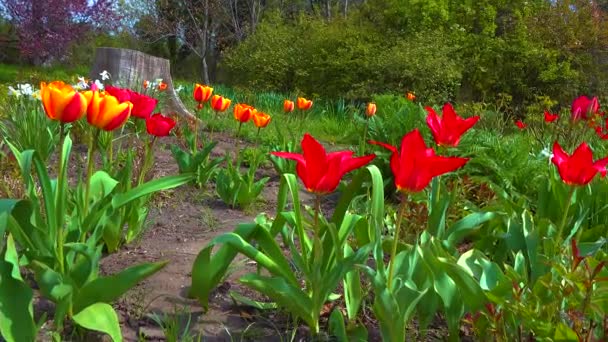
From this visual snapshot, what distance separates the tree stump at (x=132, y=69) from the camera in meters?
6.43

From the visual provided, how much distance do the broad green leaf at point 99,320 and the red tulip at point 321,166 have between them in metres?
0.63

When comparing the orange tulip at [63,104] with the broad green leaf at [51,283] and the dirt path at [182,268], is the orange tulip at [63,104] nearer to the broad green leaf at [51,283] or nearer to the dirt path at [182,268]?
the broad green leaf at [51,283]

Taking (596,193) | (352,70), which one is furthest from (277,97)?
(596,193)

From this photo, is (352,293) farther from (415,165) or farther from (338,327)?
(415,165)

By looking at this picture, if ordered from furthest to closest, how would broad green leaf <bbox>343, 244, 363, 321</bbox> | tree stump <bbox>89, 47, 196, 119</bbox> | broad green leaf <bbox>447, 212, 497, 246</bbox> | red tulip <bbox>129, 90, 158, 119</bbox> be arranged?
1. tree stump <bbox>89, 47, 196, 119</bbox>
2. red tulip <bbox>129, 90, 158, 119</bbox>
3. broad green leaf <bbox>447, 212, 497, 246</bbox>
4. broad green leaf <bbox>343, 244, 363, 321</bbox>

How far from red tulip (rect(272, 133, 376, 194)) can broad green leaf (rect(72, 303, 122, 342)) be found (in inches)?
24.7

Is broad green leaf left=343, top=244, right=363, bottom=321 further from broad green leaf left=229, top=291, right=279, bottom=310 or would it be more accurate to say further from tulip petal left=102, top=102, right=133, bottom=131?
tulip petal left=102, top=102, right=133, bottom=131

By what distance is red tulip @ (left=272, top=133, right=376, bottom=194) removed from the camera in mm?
1562

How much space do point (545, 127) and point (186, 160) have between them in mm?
3623

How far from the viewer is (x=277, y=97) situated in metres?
10.3

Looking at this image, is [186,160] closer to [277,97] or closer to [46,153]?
[46,153]

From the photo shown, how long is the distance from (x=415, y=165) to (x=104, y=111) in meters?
0.89

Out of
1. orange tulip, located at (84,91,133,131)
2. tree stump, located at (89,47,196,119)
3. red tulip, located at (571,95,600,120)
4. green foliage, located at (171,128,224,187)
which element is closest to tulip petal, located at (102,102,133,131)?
orange tulip, located at (84,91,133,131)

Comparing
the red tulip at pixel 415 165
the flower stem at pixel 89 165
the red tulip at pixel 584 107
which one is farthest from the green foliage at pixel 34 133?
the red tulip at pixel 584 107
